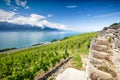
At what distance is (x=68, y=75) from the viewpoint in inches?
794

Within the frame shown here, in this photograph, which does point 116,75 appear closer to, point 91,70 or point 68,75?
point 91,70

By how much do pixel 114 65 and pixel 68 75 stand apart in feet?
34.7

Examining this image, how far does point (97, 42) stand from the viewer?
48.0ft

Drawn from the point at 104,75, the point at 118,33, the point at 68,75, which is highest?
the point at 118,33

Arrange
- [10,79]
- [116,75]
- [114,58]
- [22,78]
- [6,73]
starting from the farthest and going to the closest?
[6,73] → [22,78] → [10,79] → [114,58] → [116,75]

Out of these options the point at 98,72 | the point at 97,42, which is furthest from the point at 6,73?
the point at 98,72

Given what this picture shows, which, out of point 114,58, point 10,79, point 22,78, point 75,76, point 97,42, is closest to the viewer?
point 114,58

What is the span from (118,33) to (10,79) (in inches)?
797

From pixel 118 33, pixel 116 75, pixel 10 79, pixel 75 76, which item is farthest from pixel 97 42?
pixel 10 79

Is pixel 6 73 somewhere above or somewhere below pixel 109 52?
below

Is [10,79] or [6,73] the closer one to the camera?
[10,79]

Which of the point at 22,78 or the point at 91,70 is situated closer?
the point at 91,70

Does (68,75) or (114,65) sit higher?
(114,65)

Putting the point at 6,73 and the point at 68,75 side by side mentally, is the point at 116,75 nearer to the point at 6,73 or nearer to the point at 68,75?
the point at 68,75
